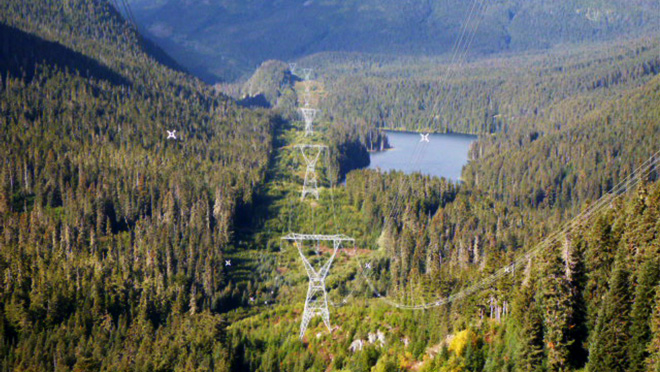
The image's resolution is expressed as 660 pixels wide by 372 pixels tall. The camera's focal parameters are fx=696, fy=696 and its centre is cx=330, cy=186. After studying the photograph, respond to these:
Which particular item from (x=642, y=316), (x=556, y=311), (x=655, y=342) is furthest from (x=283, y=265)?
(x=655, y=342)

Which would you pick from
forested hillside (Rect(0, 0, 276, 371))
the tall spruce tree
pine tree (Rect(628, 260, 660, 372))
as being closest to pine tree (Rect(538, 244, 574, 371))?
the tall spruce tree

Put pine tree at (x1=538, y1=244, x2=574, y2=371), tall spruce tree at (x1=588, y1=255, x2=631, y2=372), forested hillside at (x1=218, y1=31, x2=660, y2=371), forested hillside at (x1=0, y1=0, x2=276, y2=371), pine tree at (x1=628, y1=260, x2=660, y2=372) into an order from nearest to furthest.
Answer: pine tree at (x1=628, y1=260, x2=660, y2=372) → tall spruce tree at (x1=588, y1=255, x2=631, y2=372) → forested hillside at (x1=218, y1=31, x2=660, y2=371) → pine tree at (x1=538, y1=244, x2=574, y2=371) → forested hillside at (x1=0, y1=0, x2=276, y2=371)

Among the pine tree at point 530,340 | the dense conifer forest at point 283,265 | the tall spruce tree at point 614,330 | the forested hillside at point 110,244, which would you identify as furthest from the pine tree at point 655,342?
the forested hillside at point 110,244

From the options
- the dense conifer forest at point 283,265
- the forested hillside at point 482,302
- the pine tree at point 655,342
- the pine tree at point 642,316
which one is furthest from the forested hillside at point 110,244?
the pine tree at point 655,342

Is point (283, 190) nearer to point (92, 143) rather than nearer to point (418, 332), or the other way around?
point (92, 143)

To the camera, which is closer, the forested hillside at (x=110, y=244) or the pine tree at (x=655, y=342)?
the pine tree at (x=655, y=342)

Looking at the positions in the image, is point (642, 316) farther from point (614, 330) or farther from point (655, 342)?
point (655, 342)

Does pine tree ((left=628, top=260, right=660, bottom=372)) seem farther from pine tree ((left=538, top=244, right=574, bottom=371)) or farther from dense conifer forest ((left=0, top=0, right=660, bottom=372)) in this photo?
pine tree ((left=538, top=244, right=574, bottom=371))

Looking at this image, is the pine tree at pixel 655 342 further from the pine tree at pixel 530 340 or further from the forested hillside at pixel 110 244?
the forested hillside at pixel 110 244

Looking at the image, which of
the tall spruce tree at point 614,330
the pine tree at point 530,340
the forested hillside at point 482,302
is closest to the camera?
the tall spruce tree at point 614,330

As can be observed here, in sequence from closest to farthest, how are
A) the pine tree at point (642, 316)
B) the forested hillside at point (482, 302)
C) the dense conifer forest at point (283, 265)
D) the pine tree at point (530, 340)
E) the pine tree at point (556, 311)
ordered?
the pine tree at point (642, 316) → the forested hillside at point (482, 302) → the pine tree at point (556, 311) → the pine tree at point (530, 340) → the dense conifer forest at point (283, 265)

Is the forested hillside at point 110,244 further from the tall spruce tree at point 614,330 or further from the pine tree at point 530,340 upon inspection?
the tall spruce tree at point 614,330
